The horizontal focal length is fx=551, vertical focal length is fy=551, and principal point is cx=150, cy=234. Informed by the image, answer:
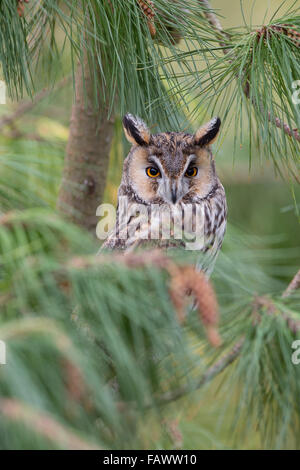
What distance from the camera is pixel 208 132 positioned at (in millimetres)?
1398

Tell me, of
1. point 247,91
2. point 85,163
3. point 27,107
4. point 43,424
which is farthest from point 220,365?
point 27,107

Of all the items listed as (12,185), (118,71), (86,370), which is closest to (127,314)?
(86,370)

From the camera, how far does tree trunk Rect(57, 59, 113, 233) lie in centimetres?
160

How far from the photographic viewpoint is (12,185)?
1045 mm

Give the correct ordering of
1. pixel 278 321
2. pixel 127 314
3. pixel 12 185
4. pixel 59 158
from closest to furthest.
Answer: pixel 127 314, pixel 278 321, pixel 12 185, pixel 59 158

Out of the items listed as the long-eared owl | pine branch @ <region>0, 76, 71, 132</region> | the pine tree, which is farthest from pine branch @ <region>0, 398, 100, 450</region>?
pine branch @ <region>0, 76, 71, 132</region>

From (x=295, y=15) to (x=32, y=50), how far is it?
0.60 metres

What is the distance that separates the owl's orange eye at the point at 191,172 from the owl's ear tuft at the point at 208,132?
0.23 ft

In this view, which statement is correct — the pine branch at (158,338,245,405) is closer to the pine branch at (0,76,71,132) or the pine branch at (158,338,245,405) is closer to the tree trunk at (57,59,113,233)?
the tree trunk at (57,59,113,233)

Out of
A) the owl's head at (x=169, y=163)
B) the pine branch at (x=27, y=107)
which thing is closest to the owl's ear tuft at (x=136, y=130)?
the owl's head at (x=169, y=163)

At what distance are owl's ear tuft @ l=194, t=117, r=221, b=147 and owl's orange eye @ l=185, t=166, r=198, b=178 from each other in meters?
0.07

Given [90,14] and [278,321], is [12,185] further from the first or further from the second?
[278,321]
